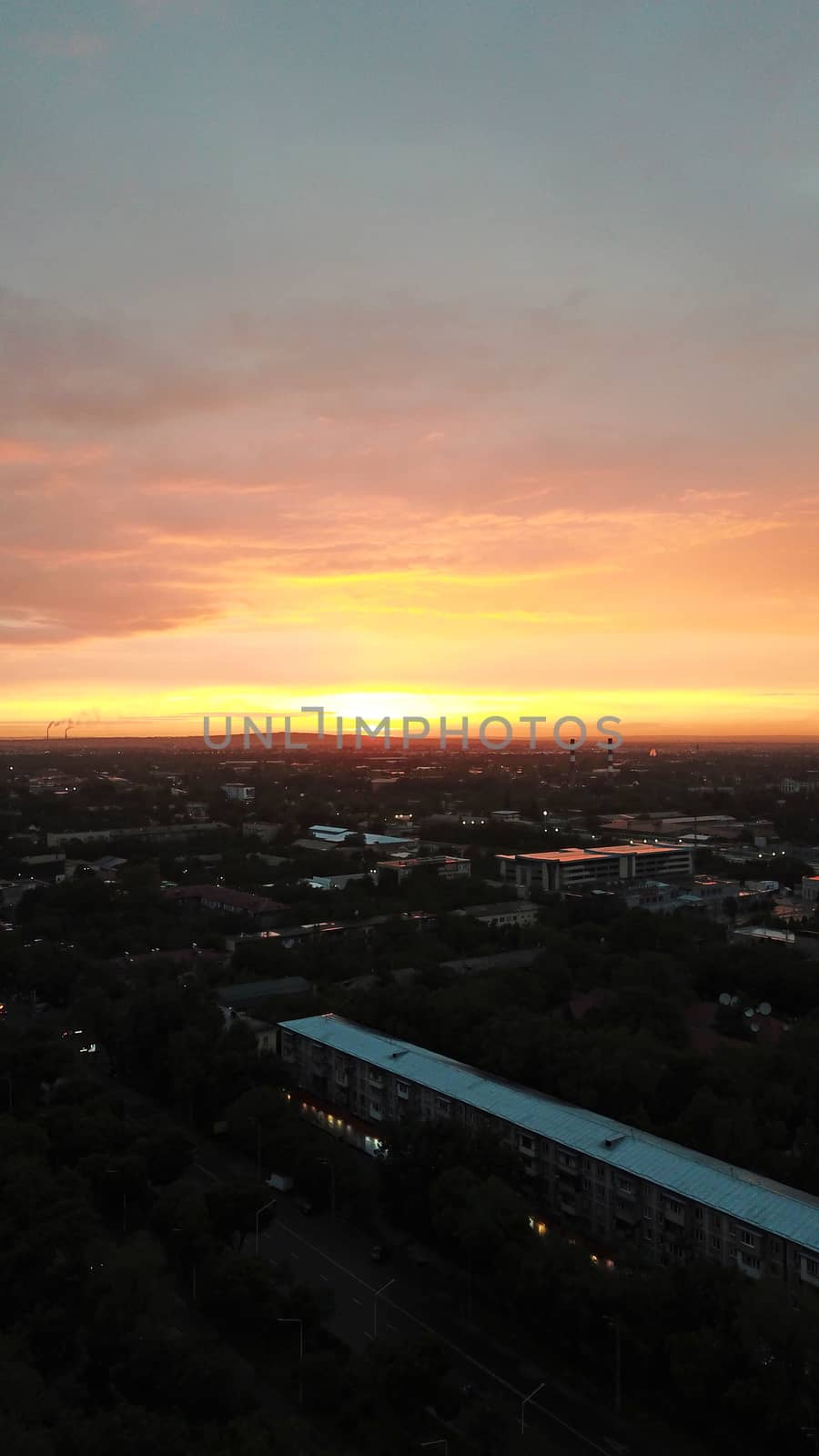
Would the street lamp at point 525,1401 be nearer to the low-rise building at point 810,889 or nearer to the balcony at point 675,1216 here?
the balcony at point 675,1216

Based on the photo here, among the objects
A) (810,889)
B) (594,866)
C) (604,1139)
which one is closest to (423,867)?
(594,866)

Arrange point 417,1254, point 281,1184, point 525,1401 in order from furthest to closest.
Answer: point 281,1184
point 417,1254
point 525,1401

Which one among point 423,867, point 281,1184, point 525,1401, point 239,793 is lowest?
point 525,1401

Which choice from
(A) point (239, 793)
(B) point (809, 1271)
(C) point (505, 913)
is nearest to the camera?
(B) point (809, 1271)

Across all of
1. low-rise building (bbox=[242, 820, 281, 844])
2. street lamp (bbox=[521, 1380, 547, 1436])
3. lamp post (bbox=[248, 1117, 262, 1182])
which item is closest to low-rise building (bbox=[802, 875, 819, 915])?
low-rise building (bbox=[242, 820, 281, 844])

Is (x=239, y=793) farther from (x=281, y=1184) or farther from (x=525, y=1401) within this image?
(x=525, y=1401)

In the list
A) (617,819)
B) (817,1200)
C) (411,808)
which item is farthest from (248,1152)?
(411,808)

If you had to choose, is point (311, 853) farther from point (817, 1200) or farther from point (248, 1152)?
point (817, 1200)
